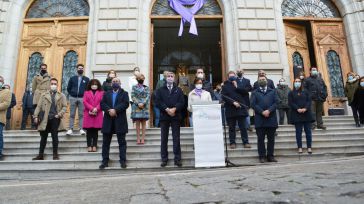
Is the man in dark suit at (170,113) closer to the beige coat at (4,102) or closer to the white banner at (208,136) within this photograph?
the white banner at (208,136)

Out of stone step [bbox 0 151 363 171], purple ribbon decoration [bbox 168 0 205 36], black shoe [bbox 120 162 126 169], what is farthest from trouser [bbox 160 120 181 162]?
purple ribbon decoration [bbox 168 0 205 36]

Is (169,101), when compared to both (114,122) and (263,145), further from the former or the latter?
(263,145)

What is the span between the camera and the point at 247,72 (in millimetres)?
10992

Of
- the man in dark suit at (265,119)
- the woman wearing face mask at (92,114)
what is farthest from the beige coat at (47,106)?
the man in dark suit at (265,119)

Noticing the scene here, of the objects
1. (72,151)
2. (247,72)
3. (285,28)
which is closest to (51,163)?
(72,151)

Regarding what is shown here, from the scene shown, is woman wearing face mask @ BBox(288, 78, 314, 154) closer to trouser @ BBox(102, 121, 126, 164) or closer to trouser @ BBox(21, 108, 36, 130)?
trouser @ BBox(102, 121, 126, 164)

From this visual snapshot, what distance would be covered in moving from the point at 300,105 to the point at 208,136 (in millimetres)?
2481

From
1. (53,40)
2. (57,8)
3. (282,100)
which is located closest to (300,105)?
(282,100)

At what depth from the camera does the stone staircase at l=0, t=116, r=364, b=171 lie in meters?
6.39

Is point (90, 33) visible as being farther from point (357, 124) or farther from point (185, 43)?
point (357, 124)

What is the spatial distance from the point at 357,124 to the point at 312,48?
15.9ft

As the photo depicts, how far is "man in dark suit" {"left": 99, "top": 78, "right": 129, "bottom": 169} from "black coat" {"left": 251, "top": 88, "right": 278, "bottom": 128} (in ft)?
9.27

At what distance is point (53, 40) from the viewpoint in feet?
39.1

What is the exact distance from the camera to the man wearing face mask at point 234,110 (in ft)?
23.1
